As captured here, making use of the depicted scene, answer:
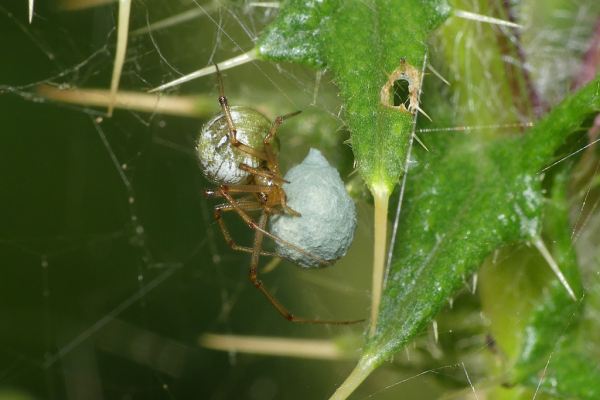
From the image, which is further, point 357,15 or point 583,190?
point 583,190

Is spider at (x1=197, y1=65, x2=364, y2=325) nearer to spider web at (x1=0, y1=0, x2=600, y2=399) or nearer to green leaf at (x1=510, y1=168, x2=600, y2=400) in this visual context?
spider web at (x1=0, y1=0, x2=600, y2=399)

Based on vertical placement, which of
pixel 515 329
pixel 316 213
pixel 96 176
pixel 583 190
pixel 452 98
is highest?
pixel 96 176

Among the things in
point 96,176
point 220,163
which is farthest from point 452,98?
point 96,176

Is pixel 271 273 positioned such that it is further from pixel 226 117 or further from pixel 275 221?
pixel 226 117

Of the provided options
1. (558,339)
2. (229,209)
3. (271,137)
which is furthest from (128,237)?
(558,339)

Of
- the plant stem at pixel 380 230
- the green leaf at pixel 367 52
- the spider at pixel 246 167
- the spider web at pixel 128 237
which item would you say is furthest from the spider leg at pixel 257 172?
the plant stem at pixel 380 230

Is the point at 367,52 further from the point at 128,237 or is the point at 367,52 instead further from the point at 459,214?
the point at 128,237
